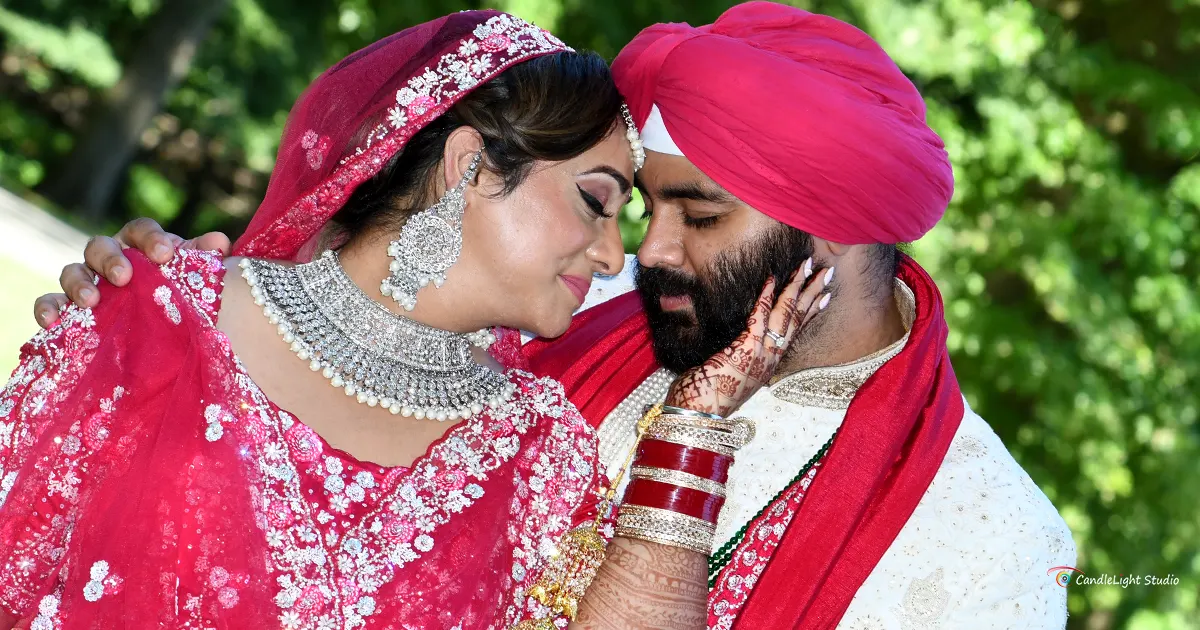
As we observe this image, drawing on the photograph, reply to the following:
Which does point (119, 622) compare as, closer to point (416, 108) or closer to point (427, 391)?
point (427, 391)

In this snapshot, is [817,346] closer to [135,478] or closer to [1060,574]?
[1060,574]

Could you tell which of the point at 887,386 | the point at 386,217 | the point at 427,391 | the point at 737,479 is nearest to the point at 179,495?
the point at 427,391

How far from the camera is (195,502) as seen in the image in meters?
1.96

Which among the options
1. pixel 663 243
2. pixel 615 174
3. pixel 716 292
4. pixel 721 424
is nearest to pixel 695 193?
pixel 663 243

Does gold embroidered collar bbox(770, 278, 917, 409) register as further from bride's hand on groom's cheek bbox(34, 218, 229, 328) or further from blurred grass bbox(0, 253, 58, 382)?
blurred grass bbox(0, 253, 58, 382)

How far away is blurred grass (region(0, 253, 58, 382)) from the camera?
21.0 feet

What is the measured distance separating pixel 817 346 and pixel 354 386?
117cm

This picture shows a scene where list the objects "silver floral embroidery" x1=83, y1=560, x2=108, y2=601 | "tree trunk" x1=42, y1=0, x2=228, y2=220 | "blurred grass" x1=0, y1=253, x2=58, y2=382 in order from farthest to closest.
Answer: "tree trunk" x1=42, y1=0, x2=228, y2=220 < "blurred grass" x1=0, y1=253, x2=58, y2=382 < "silver floral embroidery" x1=83, y1=560, x2=108, y2=601

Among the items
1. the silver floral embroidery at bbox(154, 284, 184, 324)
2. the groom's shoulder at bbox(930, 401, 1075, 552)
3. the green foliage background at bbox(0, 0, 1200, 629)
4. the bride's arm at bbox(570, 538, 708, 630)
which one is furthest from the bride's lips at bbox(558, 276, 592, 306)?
the green foliage background at bbox(0, 0, 1200, 629)

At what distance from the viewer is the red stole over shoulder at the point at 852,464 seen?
8.13 feet

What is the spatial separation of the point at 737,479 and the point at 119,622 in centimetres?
135

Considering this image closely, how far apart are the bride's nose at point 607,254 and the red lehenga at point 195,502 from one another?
0.48m

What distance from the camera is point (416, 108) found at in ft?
7.32

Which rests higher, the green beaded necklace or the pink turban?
the pink turban
